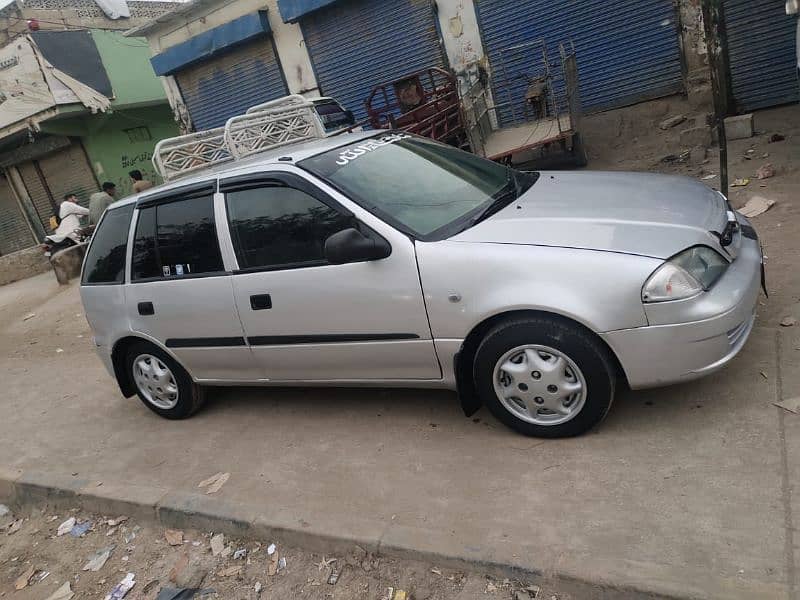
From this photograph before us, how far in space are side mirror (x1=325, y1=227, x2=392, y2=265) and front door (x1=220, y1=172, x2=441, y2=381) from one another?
0.15ft

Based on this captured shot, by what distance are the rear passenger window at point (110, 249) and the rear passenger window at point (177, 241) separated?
15 centimetres

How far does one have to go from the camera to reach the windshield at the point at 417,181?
3.21 m

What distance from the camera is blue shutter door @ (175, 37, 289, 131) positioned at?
12.4 m

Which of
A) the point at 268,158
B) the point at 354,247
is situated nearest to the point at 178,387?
the point at 268,158

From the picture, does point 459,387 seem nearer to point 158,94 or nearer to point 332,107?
point 332,107

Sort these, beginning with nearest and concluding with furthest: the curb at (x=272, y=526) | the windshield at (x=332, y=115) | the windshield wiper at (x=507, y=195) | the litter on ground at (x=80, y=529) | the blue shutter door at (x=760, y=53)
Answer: the curb at (x=272, y=526)
the windshield wiper at (x=507, y=195)
the litter on ground at (x=80, y=529)
the blue shutter door at (x=760, y=53)
the windshield at (x=332, y=115)

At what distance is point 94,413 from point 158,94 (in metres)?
15.2

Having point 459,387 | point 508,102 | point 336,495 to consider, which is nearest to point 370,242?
point 459,387

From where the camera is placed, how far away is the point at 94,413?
5.18 m

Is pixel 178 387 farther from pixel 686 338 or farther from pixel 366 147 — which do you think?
pixel 686 338

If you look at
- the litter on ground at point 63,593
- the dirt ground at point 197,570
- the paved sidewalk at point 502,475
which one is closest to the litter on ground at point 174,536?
the dirt ground at point 197,570

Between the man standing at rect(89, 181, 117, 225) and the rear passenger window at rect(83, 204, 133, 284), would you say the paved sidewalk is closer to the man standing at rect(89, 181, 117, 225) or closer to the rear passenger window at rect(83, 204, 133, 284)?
the rear passenger window at rect(83, 204, 133, 284)

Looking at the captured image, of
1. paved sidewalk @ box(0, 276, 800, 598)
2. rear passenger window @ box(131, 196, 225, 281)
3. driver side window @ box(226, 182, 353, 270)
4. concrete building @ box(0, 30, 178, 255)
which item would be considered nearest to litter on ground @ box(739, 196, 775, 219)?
paved sidewalk @ box(0, 276, 800, 598)

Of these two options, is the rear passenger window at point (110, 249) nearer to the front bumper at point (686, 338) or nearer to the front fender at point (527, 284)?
the front fender at point (527, 284)
